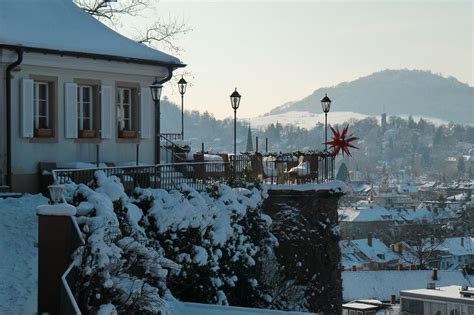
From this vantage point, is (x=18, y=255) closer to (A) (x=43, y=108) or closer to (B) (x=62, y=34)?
(A) (x=43, y=108)

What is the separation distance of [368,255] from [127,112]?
7903cm

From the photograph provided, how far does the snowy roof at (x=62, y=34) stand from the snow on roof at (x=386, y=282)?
44.9 metres

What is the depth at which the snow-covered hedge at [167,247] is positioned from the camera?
43.9 feet

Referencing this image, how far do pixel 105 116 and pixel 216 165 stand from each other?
3057mm

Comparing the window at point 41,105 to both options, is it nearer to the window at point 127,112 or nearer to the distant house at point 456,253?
the window at point 127,112

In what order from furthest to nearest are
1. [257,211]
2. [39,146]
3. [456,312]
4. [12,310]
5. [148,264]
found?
[456,312] → [257,211] → [39,146] → [148,264] → [12,310]

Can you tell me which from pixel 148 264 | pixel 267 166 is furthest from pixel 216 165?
pixel 148 264

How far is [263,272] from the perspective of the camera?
76.7 ft

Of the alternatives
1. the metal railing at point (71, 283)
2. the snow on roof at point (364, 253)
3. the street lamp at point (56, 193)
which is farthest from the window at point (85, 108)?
the snow on roof at point (364, 253)

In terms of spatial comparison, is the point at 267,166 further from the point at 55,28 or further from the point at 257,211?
the point at 55,28

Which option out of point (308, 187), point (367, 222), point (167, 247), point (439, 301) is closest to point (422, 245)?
point (439, 301)

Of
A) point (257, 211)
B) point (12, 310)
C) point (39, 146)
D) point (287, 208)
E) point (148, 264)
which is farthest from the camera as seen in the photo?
point (287, 208)

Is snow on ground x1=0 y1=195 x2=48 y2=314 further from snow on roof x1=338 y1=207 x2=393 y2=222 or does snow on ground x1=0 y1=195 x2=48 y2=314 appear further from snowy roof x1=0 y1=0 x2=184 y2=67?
snow on roof x1=338 y1=207 x2=393 y2=222

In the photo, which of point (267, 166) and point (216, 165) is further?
point (267, 166)
